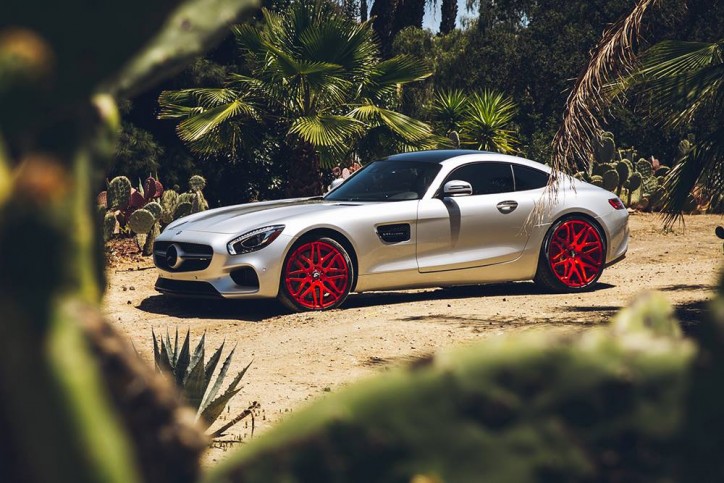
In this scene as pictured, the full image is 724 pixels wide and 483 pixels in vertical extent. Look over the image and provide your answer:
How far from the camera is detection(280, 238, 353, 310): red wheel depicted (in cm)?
Answer: 916

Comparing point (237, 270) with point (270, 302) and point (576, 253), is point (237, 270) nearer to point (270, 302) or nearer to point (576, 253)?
point (270, 302)

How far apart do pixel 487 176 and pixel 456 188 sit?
656 millimetres

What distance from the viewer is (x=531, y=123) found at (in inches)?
1096

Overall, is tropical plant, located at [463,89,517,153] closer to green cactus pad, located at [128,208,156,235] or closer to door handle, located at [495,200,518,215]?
green cactus pad, located at [128,208,156,235]

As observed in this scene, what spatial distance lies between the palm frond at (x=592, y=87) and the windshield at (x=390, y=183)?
1449 millimetres

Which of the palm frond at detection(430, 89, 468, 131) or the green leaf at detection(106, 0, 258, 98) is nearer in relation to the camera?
the green leaf at detection(106, 0, 258, 98)

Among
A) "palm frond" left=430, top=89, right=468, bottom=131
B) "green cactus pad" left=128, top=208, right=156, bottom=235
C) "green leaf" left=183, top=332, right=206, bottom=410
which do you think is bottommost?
"green leaf" left=183, top=332, right=206, bottom=410

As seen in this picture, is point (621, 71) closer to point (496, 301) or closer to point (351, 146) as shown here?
point (496, 301)

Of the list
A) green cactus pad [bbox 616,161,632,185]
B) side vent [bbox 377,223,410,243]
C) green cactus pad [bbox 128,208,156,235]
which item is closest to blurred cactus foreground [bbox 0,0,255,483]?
side vent [bbox 377,223,410,243]

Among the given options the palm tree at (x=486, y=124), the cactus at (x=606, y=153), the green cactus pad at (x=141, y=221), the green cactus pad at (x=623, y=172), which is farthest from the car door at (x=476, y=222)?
the cactus at (x=606, y=153)

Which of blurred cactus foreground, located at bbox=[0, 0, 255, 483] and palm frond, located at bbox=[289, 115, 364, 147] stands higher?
palm frond, located at bbox=[289, 115, 364, 147]

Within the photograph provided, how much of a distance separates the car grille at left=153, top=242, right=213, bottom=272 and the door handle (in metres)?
2.82

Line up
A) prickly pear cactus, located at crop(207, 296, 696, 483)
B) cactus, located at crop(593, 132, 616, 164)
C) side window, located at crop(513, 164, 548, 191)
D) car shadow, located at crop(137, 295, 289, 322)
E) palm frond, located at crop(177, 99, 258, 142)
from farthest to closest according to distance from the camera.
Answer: cactus, located at crop(593, 132, 616, 164) < palm frond, located at crop(177, 99, 258, 142) < side window, located at crop(513, 164, 548, 191) < car shadow, located at crop(137, 295, 289, 322) < prickly pear cactus, located at crop(207, 296, 696, 483)

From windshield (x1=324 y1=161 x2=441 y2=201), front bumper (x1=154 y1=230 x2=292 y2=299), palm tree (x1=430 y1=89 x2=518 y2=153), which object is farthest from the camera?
palm tree (x1=430 y1=89 x2=518 y2=153)
